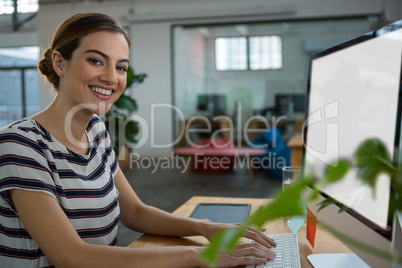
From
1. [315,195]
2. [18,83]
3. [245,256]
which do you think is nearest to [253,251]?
[245,256]

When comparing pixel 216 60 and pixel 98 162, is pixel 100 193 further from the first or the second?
pixel 216 60

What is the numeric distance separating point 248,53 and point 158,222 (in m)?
6.88

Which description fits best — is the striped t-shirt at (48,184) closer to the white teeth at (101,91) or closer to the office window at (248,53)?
the white teeth at (101,91)

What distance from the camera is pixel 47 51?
1.36 meters

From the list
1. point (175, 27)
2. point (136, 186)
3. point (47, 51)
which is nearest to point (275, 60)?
point (175, 27)

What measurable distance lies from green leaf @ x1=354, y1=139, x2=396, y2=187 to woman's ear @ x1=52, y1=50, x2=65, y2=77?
101 cm

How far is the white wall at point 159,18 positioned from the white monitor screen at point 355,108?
6797 millimetres

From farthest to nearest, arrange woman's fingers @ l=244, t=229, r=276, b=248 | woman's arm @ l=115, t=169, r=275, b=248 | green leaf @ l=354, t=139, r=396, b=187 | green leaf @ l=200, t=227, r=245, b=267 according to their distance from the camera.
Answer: woman's arm @ l=115, t=169, r=275, b=248, woman's fingers @ l=244, t=229, r=276, b=248, green leaf @ l=354, t=139, r=396, b=187, green leaf @ l=200, t=227, r=245, b=267

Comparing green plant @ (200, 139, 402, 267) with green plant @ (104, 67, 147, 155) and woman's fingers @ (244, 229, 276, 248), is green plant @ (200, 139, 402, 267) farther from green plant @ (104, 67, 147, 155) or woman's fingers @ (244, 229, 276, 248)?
green plant @ (104, 67, 147, 155)

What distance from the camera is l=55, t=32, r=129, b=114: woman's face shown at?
1178 mm

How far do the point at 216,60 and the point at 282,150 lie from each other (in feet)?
8.85

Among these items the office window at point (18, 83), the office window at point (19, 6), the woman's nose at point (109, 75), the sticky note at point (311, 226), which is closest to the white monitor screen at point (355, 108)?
the sticky note at point (311, 226)

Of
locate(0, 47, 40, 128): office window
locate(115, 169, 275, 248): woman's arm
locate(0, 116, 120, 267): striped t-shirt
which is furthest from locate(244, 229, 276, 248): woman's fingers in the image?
locate(0, 47, 40, 128): office window

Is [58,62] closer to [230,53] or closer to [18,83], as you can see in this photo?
[230,53]
